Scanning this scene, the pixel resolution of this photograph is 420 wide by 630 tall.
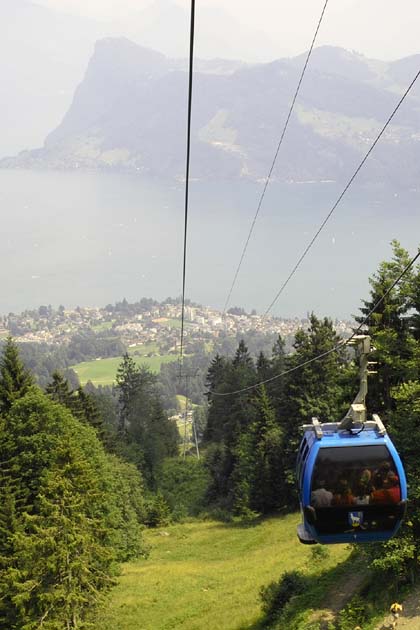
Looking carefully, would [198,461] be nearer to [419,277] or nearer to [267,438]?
[267,438]

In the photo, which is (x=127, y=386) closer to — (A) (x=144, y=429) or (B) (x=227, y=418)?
(A) (x=144, y=429)

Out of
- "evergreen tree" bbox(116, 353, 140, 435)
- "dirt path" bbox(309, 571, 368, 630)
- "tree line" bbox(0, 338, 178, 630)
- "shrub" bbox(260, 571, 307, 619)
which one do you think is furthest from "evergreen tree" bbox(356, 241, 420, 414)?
"evergreen tree" bbox(116, 353, 140, 435)

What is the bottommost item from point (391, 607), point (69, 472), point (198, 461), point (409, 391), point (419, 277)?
point (198, 461)

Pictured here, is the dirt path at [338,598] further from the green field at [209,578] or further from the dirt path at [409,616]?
the dirt path at [409,616]

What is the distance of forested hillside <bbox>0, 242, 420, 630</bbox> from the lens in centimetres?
1861

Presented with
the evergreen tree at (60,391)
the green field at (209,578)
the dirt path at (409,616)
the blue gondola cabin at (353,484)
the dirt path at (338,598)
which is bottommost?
the green field at (209,578)

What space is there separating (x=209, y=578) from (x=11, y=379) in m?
13.4

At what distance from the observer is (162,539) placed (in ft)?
136

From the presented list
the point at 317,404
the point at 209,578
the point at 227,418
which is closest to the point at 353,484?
the point at 209,578

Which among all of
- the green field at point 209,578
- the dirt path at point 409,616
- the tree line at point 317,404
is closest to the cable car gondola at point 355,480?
the tree line at point 317,404

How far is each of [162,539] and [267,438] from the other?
32.2 feet

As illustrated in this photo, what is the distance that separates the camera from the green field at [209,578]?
22.7 meters

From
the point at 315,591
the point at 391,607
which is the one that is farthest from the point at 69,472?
the point at 391,607

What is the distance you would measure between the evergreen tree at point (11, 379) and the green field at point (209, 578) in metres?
10.1
